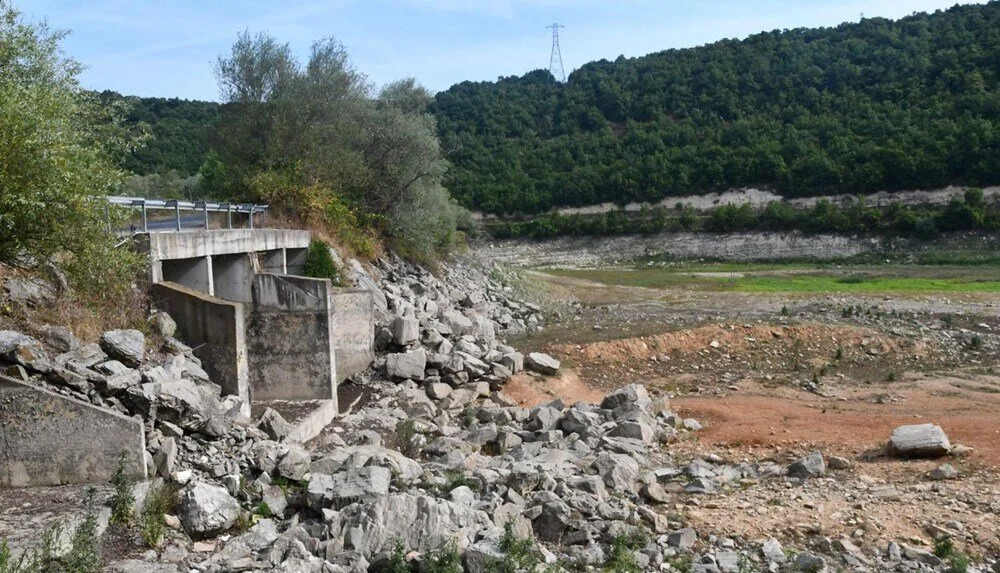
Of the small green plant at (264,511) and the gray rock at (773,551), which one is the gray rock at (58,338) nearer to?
the small green plant at (264,511)

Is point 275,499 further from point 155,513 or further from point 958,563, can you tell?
point 958,563

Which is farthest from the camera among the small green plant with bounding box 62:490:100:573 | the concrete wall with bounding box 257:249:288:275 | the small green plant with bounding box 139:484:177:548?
the concrete wall with bounding box 257:249:288:275

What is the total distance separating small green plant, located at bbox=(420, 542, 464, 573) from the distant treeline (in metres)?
71.9

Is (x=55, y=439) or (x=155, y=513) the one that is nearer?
(x=155, y=513)

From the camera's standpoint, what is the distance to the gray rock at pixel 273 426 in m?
14.1

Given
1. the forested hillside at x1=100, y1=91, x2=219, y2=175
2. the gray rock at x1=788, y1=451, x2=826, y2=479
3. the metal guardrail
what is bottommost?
the gray rock at x1=788, y1=451, x2=826, y2=479

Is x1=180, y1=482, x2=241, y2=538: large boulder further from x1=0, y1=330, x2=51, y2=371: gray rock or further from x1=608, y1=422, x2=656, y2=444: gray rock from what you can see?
x1=608, y1=422, x2=656, y2=444: gray rock

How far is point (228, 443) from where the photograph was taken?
1189cm

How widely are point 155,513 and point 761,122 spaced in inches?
4087

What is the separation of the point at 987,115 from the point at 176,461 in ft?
312

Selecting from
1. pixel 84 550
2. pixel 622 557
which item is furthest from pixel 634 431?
pixel 84 550

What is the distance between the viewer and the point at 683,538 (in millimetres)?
10719

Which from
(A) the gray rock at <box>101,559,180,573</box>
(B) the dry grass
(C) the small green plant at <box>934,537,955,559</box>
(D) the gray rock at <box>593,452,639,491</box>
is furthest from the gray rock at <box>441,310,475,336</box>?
(A) the gray rock at <box>101,559,180,573</box>

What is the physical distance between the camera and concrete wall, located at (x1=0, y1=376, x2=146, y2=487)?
1005 centimetres
